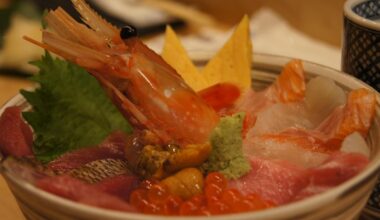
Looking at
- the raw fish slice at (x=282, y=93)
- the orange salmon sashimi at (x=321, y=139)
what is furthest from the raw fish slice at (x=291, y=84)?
the orange salmon sashimi at (x=321, y=139)

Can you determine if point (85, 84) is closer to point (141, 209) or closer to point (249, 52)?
point (249, 52)

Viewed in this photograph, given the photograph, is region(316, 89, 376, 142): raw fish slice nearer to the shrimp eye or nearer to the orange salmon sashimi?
the orange salmon sashimi

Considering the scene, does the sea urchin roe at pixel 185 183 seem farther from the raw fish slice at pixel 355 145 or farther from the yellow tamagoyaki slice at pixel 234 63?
the yellow tamagoyaki slice at pixel 234 63

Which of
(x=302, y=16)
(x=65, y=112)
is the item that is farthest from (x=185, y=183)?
(x=302, y=16)

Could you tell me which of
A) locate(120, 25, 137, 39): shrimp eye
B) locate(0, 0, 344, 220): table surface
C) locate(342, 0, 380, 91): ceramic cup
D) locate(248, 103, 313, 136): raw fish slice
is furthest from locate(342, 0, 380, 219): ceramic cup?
locate(0, 0, 344, 220): table surface

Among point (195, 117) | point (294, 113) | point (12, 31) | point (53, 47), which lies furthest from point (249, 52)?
point (12, 31)

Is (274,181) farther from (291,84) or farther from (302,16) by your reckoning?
(302,16)
